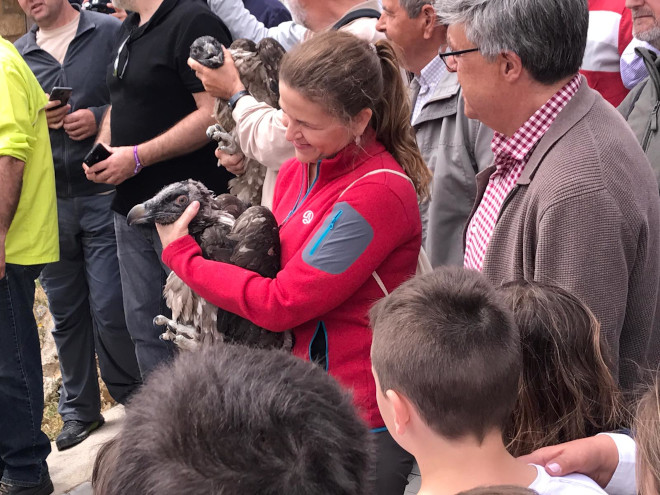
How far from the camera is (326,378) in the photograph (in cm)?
120

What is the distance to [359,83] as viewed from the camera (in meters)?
2.29

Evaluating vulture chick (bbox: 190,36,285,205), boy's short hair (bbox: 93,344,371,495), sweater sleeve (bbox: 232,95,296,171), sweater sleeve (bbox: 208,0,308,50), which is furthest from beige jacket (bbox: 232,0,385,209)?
boy's short hair (bbox: 93,344,371,495)

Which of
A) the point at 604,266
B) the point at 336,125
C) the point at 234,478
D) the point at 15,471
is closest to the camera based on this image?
the point at 234,478

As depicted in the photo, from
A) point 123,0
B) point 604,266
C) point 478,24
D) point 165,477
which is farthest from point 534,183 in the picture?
point 123,0

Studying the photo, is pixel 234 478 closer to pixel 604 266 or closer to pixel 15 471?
pixel 604 266

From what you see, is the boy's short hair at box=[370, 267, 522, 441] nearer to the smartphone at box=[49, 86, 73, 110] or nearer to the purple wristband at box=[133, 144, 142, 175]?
the purple wristband at box=[133, 144, 142, 175]

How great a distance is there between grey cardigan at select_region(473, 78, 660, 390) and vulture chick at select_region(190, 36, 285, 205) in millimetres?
1276

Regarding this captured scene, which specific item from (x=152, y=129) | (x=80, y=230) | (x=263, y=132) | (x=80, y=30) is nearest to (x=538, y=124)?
(x=263, y=132)

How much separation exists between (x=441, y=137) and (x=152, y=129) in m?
1.39

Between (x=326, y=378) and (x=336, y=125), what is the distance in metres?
1.23

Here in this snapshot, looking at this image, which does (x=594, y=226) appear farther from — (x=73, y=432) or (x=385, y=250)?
(x=73, y=432)

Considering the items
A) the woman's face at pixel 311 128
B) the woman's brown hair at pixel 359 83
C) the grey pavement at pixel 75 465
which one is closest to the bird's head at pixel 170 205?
the woman's face at pixel 311 128

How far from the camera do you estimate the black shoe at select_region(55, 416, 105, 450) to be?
4.30m

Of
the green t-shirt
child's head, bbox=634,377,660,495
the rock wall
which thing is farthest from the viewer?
the rock wall
